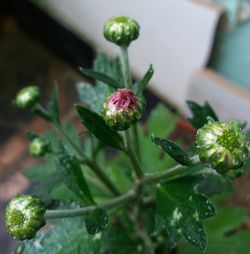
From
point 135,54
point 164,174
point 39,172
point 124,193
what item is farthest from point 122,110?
point 135,54

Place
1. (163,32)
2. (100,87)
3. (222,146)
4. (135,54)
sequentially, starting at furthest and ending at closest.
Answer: (135,54) → (163,32) → (100,87) → (222,146)

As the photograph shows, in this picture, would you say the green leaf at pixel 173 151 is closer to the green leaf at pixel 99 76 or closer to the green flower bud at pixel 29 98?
the green leaf at pixel 99 76

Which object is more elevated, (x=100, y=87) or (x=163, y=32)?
(x=100, y=87)

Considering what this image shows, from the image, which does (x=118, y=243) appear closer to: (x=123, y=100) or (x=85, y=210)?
(x=85, y=210)

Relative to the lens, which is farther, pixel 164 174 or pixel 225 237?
pixel 225 237

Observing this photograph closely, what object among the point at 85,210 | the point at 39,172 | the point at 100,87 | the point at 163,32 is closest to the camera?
the point at 85,210

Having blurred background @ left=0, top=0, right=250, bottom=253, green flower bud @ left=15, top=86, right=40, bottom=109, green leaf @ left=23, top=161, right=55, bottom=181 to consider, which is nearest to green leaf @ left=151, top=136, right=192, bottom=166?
green flower bud @ left=15, top=86, right=40, bottom=109

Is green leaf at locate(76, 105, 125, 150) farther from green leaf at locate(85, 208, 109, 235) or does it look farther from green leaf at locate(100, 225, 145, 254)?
green leaf at locate(100, 225, 145, 254)
